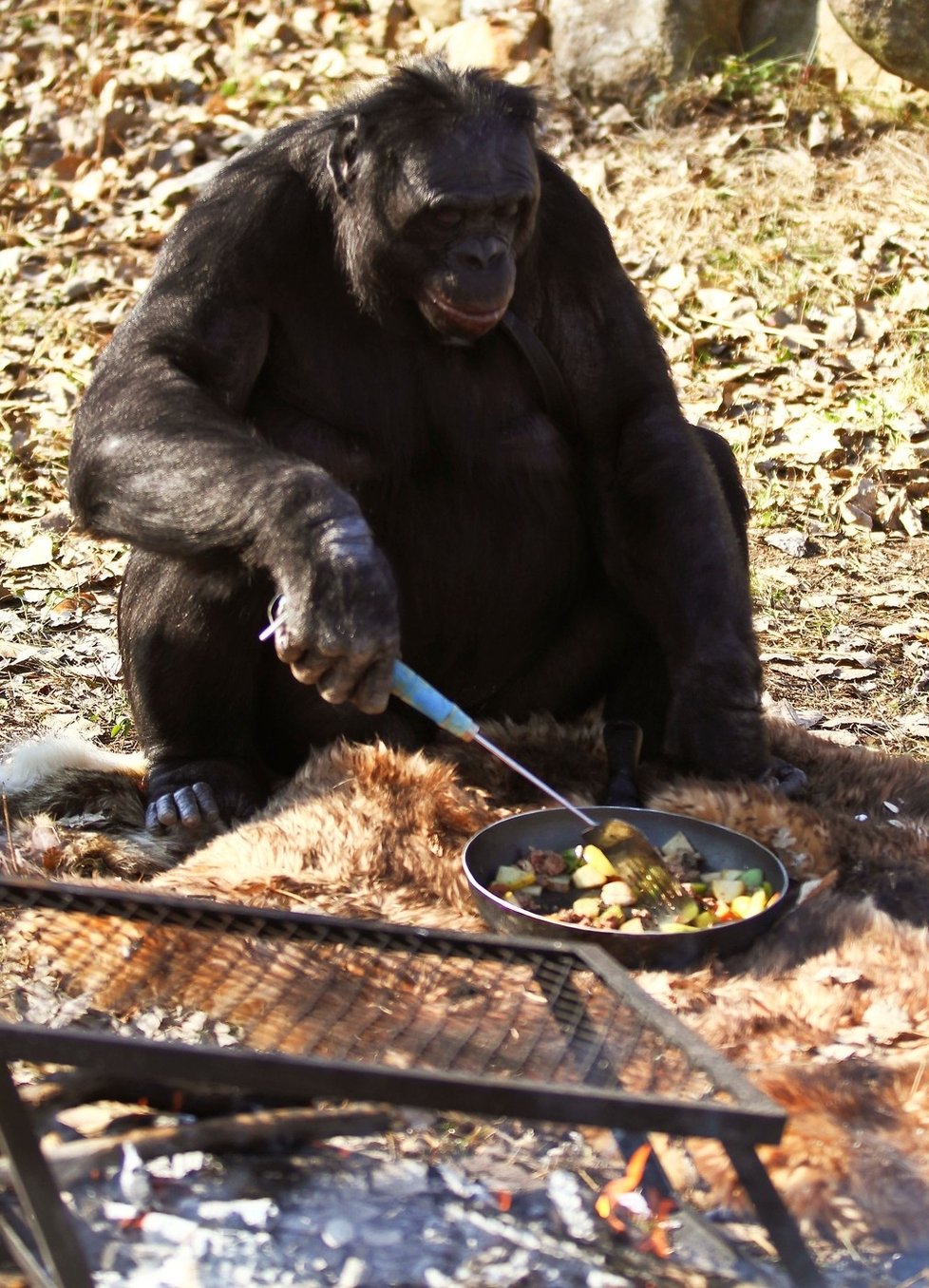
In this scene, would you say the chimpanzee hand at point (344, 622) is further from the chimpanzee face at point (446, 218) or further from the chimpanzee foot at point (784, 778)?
the chimpanzee foot at point (784, 778)

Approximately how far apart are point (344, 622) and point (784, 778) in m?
1.60

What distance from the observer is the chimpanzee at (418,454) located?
13.9 ft

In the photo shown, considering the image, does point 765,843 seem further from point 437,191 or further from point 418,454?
point 437,191

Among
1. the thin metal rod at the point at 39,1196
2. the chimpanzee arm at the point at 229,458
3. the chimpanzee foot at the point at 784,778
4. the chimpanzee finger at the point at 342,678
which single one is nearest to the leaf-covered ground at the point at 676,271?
the chimpanzee foot at the point at 784,778

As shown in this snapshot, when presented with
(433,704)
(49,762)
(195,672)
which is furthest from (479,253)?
(49,762)

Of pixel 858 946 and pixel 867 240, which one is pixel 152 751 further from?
pixel 867 240

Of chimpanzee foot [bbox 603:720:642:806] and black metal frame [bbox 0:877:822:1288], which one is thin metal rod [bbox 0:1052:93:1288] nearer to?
black metal frame [bbox 0:877:822:1288]

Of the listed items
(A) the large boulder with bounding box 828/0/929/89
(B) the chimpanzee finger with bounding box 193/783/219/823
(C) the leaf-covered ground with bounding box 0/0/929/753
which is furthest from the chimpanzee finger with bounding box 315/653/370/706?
(A) the large boulder with bounding box 828/0/929/89

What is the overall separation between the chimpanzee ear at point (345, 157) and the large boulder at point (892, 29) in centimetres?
546

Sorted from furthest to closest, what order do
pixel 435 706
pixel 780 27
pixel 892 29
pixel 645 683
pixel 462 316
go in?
pixel 780 27, pixel 892 29, pixel 645 683, pixel 462 316, pixel 435 706

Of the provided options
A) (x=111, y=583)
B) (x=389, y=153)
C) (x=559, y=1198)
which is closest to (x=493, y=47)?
(x=111, y=583)

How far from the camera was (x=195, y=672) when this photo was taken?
458 cm

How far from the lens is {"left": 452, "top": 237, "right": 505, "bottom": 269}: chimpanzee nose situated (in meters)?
4.18

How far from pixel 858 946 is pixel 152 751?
2.24m
